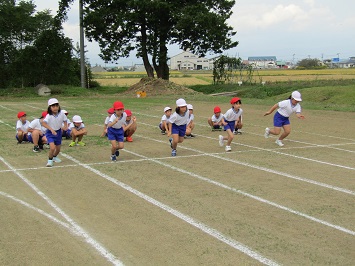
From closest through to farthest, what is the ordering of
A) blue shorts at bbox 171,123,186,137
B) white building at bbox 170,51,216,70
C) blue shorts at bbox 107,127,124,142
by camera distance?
blue shorts at bbox 107,127,124,142, blue shorts at bbox 171,123,186,137, white building at bbox 170,51,216,70

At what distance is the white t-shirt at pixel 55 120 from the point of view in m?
9.93

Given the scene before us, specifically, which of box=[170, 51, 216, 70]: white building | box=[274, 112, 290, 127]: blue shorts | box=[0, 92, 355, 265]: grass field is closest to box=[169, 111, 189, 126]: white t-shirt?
box=[0, 92, 355, 265]: grass field

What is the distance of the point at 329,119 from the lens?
19125mm

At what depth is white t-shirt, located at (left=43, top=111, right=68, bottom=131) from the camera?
9.93 m

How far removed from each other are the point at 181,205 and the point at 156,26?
3390cm

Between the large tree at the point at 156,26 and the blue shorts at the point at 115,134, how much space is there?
1052 inches

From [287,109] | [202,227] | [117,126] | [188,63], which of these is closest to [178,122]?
[117,126]

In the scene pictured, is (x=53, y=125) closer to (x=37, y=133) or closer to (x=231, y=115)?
(x=37, y=133)

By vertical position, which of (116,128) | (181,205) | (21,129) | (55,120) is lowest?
(181,205)

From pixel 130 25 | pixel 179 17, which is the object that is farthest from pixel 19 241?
pixel 130 25

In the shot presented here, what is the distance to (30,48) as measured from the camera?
3981 cm

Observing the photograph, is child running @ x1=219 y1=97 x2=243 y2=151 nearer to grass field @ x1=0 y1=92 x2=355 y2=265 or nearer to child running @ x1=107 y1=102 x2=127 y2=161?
grass field @ x1=0 y1=92 x2=355 y2=265

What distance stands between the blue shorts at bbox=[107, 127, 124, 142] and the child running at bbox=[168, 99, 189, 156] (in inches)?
49.9

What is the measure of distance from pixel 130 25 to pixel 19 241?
34.9 metres
